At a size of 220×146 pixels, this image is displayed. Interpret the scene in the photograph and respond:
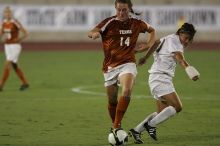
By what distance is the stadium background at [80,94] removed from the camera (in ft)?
42.2

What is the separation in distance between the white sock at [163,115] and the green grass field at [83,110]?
34 centimetres

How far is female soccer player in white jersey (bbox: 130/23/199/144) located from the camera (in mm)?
12070

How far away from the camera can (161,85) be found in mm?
12164

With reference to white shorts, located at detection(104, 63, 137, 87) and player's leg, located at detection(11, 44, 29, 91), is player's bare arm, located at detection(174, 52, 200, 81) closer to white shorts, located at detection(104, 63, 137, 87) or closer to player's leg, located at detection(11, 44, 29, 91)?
white shorts, located at detection(104, 63, 137, 87)

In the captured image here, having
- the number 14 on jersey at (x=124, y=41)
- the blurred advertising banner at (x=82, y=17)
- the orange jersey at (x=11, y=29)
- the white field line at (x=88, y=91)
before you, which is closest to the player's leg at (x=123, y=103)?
the number 14 on jersey at (x=124, y=41)

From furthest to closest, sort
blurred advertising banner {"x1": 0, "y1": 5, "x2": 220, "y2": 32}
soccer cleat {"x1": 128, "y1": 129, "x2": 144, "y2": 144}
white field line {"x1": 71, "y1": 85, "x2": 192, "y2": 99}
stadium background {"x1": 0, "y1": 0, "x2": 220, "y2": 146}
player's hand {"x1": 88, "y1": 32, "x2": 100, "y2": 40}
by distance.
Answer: blurred advertising banner {"x1": 0, "y1": 5, "x2": 220, "y2": 32}, white field line {"x1": 71, "y1": 85, "x2": 192, "y2": 99}, stadium background {"x1": 0, "y1": 0, "x2": 220, "y2": 146}, soccer cleat {"x1": 128, "y1": 129, "x2": 144, "y2": 144}, player's hand {"x1": 88, "y1": 32, "x2": 100, "y2": 40}

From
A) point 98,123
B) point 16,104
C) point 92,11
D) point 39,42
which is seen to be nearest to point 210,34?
point 92,11

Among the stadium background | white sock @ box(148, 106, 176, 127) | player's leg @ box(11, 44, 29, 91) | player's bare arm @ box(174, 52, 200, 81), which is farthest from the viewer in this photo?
player's leg @ box(11, 44, 29, 91)

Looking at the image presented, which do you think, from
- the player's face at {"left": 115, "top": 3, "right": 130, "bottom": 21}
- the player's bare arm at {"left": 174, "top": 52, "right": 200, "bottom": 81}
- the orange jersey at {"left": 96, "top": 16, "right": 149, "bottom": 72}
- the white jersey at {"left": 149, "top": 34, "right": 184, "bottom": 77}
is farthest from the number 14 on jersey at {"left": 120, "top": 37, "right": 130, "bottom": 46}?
the player's bare arm at {"left": 174, "top": 52, "right": 200, "bottom": 81}

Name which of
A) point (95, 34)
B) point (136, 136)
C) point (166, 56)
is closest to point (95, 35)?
point (95, 34)

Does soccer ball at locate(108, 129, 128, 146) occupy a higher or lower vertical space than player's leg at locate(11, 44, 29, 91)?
higher

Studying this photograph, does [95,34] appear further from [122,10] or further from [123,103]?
[123,103]

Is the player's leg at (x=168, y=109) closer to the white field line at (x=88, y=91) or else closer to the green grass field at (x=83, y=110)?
the green grass field at (x=83, y=110)

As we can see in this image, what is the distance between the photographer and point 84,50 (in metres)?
40.8
